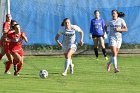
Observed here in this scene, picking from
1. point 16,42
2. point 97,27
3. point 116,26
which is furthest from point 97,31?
point 16,42

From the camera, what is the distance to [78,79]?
17.1 m

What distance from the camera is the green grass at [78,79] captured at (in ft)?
47.3

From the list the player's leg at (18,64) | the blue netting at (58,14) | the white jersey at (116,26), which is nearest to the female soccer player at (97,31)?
the blue netting at (58,14)

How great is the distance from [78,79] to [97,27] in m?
8.74

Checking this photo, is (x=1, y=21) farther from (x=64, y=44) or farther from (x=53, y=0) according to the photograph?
(x=64, y=44)

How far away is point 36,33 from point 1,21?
175 centimetres

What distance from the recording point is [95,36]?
84.6ft

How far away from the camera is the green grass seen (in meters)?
14.4

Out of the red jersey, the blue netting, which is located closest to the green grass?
the red jersey

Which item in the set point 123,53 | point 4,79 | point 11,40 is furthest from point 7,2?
point 4,79

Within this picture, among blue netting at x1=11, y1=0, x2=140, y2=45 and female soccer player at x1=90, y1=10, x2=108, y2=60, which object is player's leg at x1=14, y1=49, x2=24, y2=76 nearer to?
female soccer player at x1=90, y1=10, x2=108, y2=60

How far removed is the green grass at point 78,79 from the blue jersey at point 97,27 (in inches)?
56.8

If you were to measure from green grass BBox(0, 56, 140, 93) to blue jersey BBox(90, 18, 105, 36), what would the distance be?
1444 mm

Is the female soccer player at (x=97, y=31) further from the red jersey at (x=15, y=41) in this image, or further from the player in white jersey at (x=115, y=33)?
the red jersey at (x=15, y=41)
